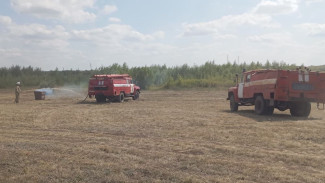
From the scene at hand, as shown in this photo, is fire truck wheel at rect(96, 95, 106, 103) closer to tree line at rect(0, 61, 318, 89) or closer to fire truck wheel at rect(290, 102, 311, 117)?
fire truck wheel at rect(290, 102, 311, 117)

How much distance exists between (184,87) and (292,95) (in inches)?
1260

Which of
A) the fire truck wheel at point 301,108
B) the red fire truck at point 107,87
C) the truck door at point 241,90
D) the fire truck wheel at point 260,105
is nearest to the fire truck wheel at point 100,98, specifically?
the red fire truck at point 107,87

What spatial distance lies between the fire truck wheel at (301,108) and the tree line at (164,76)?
29.3m

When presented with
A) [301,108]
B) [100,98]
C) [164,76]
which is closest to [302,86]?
[301,108]

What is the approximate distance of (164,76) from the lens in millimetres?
56312

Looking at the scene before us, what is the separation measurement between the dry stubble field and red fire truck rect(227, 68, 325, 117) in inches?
103

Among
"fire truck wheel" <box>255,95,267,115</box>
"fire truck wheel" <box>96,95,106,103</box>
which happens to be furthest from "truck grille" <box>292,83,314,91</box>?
"fire truck wheel" <box>96,95,106,103</box>

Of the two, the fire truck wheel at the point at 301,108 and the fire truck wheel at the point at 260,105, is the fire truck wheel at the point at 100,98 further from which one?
the fire truck wheel at the point at 301,108

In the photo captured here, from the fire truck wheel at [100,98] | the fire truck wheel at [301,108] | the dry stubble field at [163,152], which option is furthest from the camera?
the fire truck wheel at [100,98]

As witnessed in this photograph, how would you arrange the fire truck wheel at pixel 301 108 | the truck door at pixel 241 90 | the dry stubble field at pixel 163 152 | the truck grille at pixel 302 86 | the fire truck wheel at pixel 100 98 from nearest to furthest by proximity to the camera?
the dry stubble field at pixel 163 152 → the truck grille at pixel 302 86 → the fire truck wheel at pixel 301 108 → the truck door at pixel 241 90 → the fire truck wheel at pixel 100 98

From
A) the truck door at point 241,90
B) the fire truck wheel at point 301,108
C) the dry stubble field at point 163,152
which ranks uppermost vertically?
the truck door at point 241,90

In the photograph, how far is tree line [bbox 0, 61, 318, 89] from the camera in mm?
49750

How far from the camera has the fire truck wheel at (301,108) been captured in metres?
Result: 17.8

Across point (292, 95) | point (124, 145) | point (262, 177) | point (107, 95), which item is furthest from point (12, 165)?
point (107, 95)
